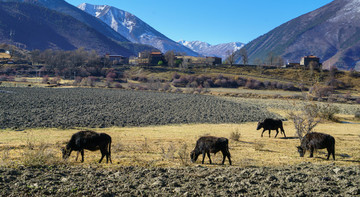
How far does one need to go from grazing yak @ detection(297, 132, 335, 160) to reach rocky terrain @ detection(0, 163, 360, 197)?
10.7 feet

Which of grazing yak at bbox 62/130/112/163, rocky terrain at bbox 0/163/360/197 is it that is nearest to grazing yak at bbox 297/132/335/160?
rocky terrain at bbox 0/163/360/197

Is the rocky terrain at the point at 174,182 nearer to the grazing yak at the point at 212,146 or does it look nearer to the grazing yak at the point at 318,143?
the grazing yak at the point at 212,146

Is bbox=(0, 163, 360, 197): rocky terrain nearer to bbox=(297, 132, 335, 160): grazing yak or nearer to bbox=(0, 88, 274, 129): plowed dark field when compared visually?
bbox=(297, 132, 335, 160): grazing yak

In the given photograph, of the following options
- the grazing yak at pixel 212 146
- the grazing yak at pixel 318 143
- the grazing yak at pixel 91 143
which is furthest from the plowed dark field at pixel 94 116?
the grazing yak at pixel 318 143

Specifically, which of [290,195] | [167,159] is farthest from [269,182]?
[167,159]

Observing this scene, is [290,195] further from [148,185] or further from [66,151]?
[66,151]

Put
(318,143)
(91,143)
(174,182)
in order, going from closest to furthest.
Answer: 1. (174,182)
2. (91,143)
3. (318,143)

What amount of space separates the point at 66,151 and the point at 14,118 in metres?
18.9

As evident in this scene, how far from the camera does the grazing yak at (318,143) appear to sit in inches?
533

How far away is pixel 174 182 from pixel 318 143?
830cm

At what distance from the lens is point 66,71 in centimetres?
10919

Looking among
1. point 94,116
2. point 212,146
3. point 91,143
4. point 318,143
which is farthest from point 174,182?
point 94,116

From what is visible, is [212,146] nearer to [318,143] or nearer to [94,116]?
[318,143]

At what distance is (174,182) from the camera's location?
8.89 m
